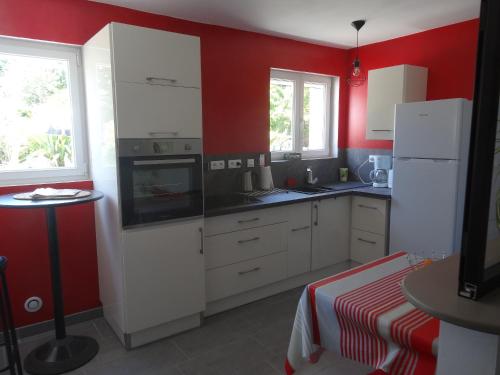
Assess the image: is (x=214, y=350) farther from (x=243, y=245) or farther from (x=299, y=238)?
(x=299, y=238)

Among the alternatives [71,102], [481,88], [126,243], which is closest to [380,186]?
[126,243]

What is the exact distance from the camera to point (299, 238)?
3408 mm

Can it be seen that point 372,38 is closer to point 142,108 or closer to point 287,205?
point 287,205

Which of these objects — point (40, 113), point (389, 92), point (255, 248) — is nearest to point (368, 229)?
point (255, 248)

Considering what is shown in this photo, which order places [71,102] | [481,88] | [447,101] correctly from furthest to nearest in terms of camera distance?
[447,101] → [71,102] → [481,88]

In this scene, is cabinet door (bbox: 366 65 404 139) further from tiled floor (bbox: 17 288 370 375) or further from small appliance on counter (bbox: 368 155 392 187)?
tiled floor (bbox: 17 288 370 375)

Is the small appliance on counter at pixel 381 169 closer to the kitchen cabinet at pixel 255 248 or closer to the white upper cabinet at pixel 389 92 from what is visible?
the white upper cabinet at pixel 389 92

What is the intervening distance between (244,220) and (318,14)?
5.91 ft

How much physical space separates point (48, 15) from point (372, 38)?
9.76ft

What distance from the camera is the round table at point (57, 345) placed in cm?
229

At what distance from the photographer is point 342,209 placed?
12.2ft

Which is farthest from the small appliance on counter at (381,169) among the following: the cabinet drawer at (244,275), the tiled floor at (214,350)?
the tiled floor at (214,350)

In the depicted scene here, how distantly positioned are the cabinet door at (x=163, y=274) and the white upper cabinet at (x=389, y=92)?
214 cm

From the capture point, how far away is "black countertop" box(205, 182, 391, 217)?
2.93m
